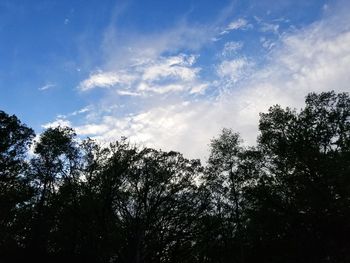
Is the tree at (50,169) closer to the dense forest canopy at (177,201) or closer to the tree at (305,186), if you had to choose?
the dense forest canopy at (177,201)

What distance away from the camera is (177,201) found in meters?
33.3

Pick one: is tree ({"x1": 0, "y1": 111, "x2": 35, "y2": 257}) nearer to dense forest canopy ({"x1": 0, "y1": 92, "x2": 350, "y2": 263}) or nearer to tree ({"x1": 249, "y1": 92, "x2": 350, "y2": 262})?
dense forest canopy ({"x1": 0, "y1": 92, "x2": 350, "y2": 263})

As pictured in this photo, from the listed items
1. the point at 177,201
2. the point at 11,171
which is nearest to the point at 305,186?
the point at 177,201

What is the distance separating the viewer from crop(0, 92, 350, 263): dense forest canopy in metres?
27.3

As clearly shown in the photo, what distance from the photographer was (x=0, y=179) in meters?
30.5

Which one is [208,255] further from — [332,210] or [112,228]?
[332,210]

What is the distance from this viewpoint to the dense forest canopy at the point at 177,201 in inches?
1075

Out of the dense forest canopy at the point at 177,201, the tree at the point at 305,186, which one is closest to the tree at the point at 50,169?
the dense forest canopy at the point at 177,201

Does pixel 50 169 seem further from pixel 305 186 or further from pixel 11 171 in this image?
pixel 305 186

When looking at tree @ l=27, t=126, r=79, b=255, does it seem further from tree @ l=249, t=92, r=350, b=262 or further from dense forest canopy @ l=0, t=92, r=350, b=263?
tree @ l=249, t=92, r=350, b=262

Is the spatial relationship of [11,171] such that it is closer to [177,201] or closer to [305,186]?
[177,201]

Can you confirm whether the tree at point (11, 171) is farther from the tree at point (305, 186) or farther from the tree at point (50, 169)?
the tree at point (305, 186)

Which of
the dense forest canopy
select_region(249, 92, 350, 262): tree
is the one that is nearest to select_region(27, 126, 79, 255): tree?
the dense forest canopy

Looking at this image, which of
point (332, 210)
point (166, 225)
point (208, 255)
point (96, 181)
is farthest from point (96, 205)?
point (332, 210)
